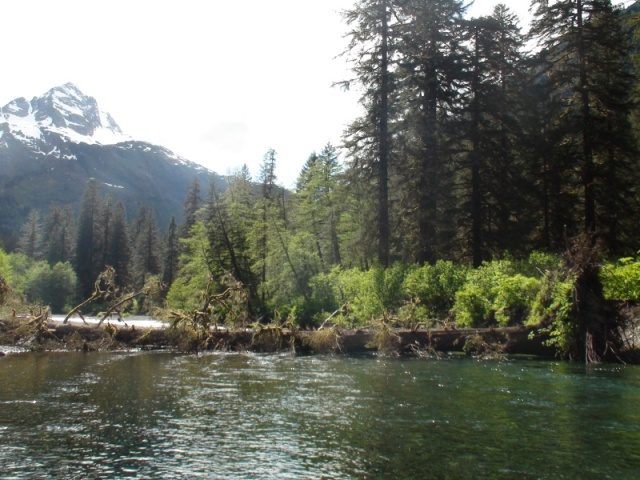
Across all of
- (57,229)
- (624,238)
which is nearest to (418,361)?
(624,238)

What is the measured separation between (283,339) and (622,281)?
12.3 meters

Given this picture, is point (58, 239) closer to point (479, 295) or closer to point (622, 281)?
point (479, 295)

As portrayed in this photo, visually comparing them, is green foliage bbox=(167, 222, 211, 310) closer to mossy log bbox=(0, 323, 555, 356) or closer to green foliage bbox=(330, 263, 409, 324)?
mossy log bbox=(0, 323, 555, 356)

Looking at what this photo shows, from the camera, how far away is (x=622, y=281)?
15570 millimetres

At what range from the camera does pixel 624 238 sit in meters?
28.0

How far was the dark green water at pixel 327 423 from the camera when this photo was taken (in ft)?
22.6

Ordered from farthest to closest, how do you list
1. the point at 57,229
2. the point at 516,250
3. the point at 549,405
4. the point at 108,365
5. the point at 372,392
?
the point at 57,229
the point at 516,250
the point at 108,365
the point at 372,392
the point at 549,405

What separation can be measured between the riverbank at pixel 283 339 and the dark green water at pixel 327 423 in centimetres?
261

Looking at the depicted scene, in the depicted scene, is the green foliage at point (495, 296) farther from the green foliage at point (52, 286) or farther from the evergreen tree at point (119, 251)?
the evergreen tree at point (119, 251)

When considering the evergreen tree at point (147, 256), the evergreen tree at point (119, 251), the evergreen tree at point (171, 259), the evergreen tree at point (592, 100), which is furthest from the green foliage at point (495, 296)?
the evergreen tree at point (147, 256)

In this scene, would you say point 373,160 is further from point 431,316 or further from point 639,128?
point 639,128

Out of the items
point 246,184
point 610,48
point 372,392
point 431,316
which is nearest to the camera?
point 372,392

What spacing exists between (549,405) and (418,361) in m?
7.07

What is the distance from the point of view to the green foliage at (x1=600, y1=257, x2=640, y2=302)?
49.9 feet
